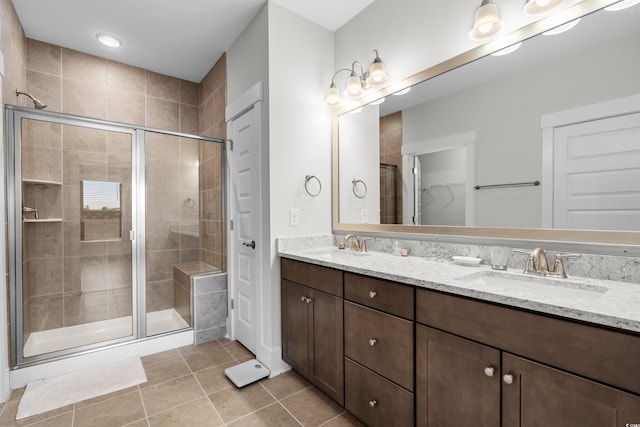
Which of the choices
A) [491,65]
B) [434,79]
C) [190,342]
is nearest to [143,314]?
[190,342]

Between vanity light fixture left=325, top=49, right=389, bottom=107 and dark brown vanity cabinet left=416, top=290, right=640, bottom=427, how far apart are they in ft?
4.80

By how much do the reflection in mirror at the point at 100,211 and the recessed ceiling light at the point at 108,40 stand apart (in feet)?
4.18

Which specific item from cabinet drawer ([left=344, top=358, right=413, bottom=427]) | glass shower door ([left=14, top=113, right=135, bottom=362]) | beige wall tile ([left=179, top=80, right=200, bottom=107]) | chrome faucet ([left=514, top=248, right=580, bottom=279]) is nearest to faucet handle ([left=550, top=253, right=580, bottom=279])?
chrome faucet ([left=514, top=248, right=580, bottom=279])

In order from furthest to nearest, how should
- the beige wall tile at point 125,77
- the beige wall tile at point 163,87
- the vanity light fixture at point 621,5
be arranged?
the beige wall tile at point 163,87
the beige wall tile at point 125,77
the vanity light fixture at point 621,5

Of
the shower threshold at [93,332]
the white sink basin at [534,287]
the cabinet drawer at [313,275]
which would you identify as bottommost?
the shower threshold at [93,332]

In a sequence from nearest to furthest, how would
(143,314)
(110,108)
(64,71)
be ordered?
1. (143,314)
2. (64,71)
3. (110,108)

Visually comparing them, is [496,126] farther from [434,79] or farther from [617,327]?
[617,327]

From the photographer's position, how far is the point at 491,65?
5.20ft

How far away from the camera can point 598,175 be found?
1.25 meters

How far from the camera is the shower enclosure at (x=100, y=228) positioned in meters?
2.15

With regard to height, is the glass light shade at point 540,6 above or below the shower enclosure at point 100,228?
above

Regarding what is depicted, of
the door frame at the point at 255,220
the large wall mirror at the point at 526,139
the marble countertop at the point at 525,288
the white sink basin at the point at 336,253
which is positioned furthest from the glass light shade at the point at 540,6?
the door frame at the point at 255,220

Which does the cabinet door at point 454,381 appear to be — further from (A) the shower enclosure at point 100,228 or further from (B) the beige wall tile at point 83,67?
(B) the beige wall tile at point 83,67

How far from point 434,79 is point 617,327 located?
5.04 feet
